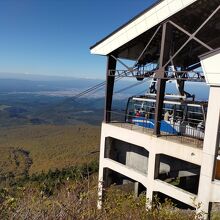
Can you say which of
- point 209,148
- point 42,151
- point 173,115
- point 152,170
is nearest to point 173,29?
point 173,115

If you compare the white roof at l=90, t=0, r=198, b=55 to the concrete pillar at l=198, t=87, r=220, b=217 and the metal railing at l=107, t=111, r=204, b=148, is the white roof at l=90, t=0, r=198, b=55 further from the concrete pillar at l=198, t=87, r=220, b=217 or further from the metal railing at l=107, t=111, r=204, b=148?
the concrete pillar at l=198, t=87, r=220, b=217

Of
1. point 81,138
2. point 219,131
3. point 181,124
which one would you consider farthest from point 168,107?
point 81,138

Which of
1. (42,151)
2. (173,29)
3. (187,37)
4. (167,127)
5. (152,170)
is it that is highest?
(173,29)

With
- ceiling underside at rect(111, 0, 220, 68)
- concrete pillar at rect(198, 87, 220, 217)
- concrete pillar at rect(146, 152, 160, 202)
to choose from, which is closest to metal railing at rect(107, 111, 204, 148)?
concrete pillar at rect(146, 152, 160, 202)

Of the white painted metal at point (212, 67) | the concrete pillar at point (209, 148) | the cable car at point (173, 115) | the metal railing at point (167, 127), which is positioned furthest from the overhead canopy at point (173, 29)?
the metal railing at point (167, 127)

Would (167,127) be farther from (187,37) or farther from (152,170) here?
(187,37)
